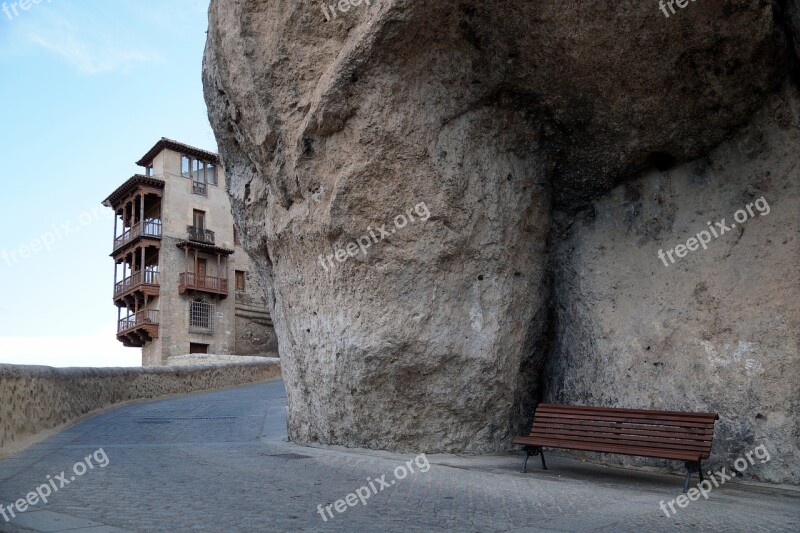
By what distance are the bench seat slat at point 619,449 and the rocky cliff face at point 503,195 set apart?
46.1 inches

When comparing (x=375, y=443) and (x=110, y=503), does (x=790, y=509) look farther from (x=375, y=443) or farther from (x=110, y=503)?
(x=110, y=503)

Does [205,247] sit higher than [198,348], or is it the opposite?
[205,247]

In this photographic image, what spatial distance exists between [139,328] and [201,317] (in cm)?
316

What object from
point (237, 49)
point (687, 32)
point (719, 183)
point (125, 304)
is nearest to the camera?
point (687, 32)

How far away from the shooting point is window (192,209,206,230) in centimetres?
3675

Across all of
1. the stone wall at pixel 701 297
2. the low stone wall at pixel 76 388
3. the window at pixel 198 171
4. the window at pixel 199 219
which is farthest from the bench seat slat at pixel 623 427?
the window at pixel 198 171

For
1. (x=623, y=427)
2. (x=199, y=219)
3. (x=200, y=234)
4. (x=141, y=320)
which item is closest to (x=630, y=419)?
(x=623, y=427)

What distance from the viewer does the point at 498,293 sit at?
845 cm

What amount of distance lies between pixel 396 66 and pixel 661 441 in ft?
16.7

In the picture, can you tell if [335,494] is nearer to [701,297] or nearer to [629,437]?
[629,437]

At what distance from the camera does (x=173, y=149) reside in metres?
36.3

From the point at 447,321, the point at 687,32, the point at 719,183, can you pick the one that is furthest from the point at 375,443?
the point at 687,32

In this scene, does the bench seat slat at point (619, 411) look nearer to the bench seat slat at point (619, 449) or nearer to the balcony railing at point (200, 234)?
the bench seat slat at point (619, 449)

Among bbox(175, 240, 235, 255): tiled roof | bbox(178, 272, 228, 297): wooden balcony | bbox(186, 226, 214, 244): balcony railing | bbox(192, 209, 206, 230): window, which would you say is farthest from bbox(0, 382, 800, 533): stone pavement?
bbox(192, 209, 206, 230): window
